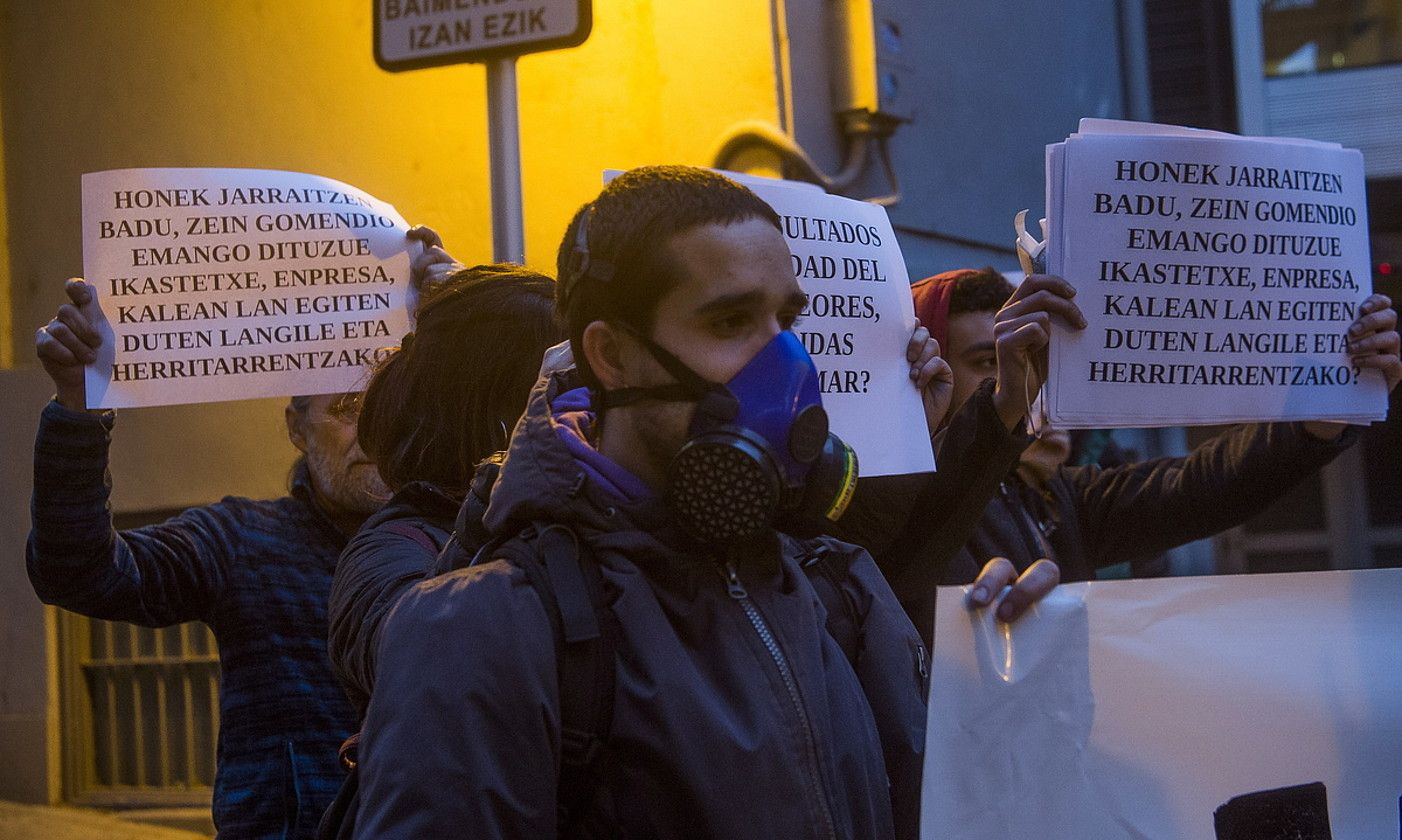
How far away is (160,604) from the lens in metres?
2.95

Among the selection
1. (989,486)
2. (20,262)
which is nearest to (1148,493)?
(989,486)

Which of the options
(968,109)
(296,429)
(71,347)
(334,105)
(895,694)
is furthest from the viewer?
(968,109)

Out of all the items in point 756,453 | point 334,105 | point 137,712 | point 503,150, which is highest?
point 334,105

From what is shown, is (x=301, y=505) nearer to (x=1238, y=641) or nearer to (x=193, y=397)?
(x=193, y=397)

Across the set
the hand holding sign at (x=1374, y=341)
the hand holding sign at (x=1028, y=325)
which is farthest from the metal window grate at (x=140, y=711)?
the hand holding sign at (x=1374, y=341)

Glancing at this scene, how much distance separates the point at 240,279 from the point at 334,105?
3828 mm

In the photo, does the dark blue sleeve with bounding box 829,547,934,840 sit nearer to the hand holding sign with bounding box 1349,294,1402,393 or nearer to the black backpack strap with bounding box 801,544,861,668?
the black backpack strap with bounding box 801,544,861,668

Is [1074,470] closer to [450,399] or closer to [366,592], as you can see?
[450,399]

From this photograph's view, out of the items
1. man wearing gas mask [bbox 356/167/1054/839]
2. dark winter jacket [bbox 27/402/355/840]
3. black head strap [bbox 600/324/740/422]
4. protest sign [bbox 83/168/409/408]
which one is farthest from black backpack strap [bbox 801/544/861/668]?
protest sign [bbox 83/168/409/408]

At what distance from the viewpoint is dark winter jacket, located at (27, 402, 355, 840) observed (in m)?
2.79

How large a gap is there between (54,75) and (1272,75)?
7.75 meters

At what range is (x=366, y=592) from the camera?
2.18 meters

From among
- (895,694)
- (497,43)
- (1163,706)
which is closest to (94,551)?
(497,43)

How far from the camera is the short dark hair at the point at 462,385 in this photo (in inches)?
94.3
